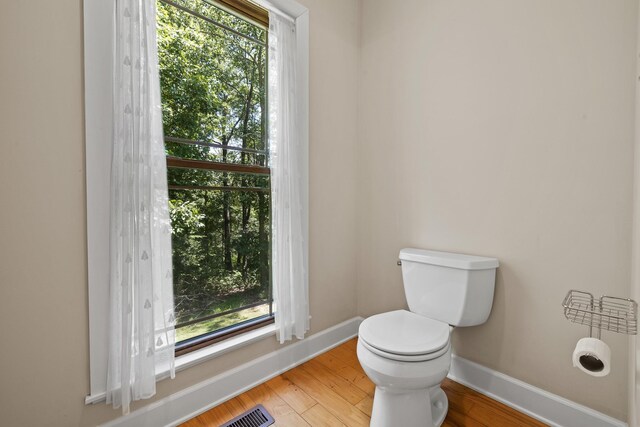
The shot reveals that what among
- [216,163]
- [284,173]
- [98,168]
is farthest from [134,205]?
[284,173]

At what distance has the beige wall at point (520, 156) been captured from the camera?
46.6 inches

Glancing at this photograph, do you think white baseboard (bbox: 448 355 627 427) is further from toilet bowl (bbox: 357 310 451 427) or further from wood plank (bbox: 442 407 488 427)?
toilet bowl (bbox: 357 310 451 427)

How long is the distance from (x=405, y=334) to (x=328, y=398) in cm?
60

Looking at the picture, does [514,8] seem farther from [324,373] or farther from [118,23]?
[324,373]

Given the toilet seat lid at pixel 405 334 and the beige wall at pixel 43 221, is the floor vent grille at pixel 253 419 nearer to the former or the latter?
the beige wall at pixel 43 221

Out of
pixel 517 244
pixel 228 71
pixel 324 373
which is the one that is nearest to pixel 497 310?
pixel 517 244

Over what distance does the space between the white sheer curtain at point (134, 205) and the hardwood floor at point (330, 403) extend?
17.6 inches

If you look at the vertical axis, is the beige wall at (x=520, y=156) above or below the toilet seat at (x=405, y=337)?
above

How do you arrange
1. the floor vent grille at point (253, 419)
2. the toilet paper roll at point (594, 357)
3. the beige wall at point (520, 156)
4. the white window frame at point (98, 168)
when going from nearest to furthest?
the toilet paper roll at point (594, 357)
the white window frame at point (98, 168)
the beige wall at point (520, 156)
the floor vent grille at point (253, 419)

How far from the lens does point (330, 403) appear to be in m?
1.47

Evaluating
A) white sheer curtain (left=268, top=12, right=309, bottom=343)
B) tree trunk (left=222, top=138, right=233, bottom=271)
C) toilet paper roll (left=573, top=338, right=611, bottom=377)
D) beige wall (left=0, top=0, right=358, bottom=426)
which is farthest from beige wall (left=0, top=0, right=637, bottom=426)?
tree trunk (left=222, top=138, right=233, bottom=271)

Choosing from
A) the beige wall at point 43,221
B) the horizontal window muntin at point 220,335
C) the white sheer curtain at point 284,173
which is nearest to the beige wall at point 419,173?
the beige wall at point 43,221

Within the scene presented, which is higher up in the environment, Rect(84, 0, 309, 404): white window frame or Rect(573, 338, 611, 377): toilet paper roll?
Rect(84, 0, 309, 404): white window frame

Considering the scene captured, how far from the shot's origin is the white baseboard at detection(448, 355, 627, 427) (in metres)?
Result: 1.24
